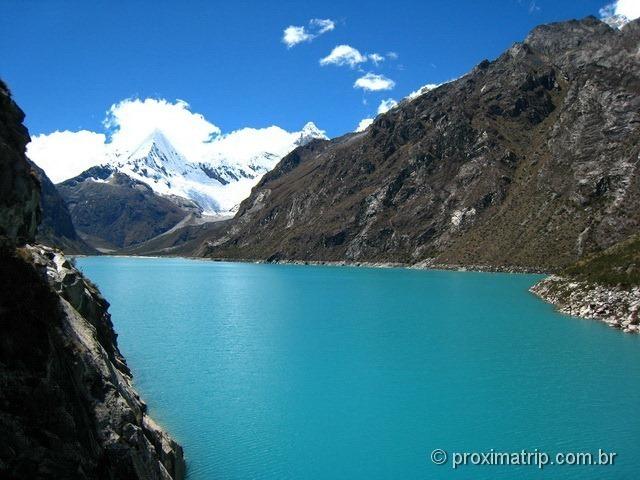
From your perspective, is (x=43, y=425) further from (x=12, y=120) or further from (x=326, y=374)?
(x=326, y=374)

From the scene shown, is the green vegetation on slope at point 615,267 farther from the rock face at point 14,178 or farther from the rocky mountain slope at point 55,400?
the rock face at point 14,178

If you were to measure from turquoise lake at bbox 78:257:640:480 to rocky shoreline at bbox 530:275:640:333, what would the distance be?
1933 mm

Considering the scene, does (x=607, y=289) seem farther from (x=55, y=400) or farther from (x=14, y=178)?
(x=55, y=400)

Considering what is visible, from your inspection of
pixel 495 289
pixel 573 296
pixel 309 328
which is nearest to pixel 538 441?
pixel 309 328

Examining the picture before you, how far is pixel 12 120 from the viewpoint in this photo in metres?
24.5

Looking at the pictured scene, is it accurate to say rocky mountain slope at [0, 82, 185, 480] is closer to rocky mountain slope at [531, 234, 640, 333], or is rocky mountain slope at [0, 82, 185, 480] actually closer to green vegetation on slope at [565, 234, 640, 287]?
rocky mountain slope at [531, 234, 640, 333]

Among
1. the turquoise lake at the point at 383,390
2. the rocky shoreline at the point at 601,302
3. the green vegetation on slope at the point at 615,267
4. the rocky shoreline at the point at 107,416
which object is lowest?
the turquoise lake at the point at 383,390

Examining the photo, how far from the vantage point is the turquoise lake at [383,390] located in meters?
25.8

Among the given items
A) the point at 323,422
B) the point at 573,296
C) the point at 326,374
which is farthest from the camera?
the point at 573,296

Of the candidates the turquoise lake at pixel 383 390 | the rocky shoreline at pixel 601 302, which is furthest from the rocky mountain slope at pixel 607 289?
the turquoise lake at pixel 383 390

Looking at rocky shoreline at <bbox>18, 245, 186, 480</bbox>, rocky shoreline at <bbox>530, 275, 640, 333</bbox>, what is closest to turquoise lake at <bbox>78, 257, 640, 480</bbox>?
rocky shoreline at <bbox>530, 275, 640, 333</bbox>

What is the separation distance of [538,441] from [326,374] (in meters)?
17.5

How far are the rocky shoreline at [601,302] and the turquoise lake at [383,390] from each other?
193cm

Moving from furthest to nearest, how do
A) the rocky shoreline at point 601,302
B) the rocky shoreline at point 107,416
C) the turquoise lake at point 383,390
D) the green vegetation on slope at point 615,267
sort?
the green vegetation on slope at point 615,267 < the rocky shoreline at point 601,302 < the turquoise lake at point 383,390 < the rocky shoreline at point 107,416
